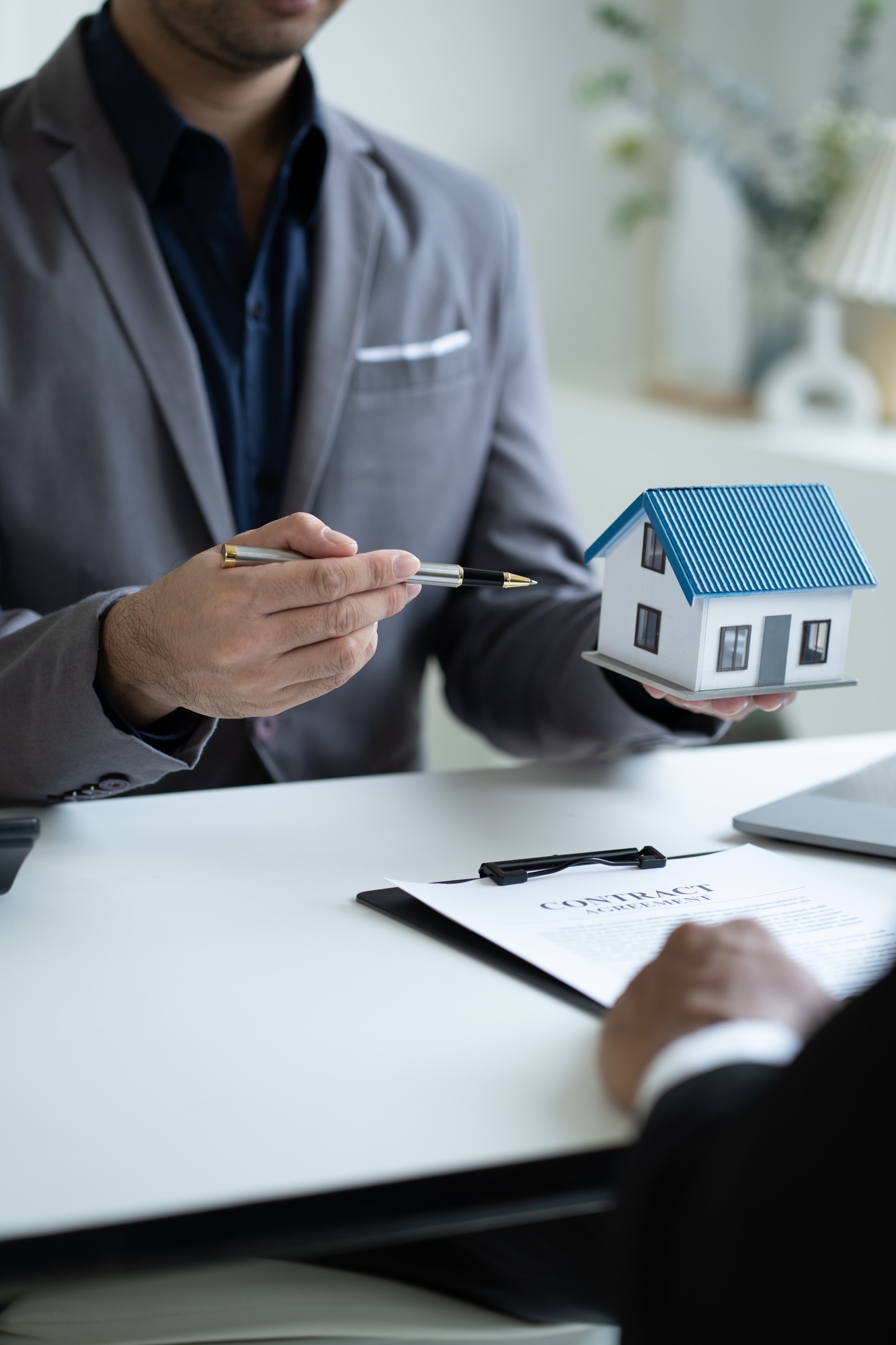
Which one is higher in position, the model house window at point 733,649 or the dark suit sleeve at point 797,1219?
the dark suit sleeve at point 797,1219

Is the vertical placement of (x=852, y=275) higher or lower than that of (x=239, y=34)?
lower

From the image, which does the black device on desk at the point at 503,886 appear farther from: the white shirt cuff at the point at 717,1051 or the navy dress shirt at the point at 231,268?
the navy dress shirt at the point at 231,268

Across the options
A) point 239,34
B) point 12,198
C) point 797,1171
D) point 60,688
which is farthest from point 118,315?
point 797,1171

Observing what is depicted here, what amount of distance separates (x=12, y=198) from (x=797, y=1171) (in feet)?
4.01

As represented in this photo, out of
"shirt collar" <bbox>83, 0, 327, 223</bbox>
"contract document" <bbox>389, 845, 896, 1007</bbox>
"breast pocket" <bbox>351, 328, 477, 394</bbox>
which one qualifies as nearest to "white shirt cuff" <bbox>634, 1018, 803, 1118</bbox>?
"contract document" <bbox>389, 845, 896, 1007</bbox>

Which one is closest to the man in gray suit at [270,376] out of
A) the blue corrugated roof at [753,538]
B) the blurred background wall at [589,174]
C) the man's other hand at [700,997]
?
the blue corrugated roof at [753,538]

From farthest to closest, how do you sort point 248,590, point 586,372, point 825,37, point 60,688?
1. point 586,372
2. point 825,37
3. point 60,688
4. point 248,590

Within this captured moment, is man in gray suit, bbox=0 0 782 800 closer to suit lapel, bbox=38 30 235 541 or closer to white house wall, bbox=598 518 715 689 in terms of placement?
suit lapel, bbox=38 30 235 541

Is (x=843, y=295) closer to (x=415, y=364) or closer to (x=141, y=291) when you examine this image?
(x=415, y=364)

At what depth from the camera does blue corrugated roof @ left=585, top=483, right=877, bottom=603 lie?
0.96m

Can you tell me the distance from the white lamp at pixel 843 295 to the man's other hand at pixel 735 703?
1576 millimetres

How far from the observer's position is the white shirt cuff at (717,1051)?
585mm

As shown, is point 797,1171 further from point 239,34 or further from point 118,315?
point 239,34

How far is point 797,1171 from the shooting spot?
0.49 m
